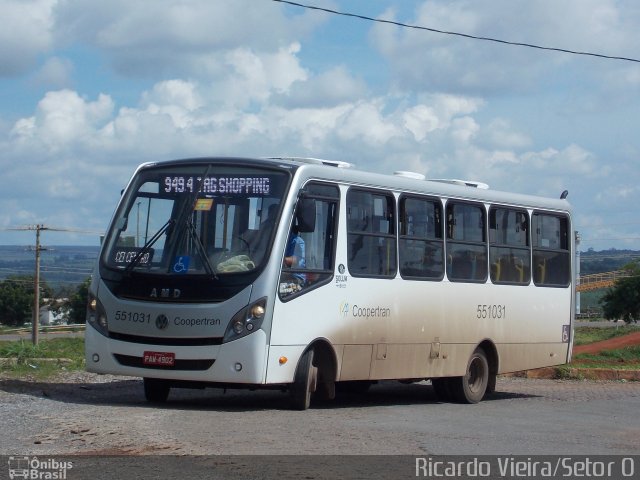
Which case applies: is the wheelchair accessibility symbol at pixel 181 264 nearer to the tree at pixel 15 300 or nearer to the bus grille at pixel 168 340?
the bus grille at pixel 168 340

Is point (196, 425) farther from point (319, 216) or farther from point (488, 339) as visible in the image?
point (488, 339)

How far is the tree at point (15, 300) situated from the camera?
10564 centimetres

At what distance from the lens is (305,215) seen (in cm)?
1285

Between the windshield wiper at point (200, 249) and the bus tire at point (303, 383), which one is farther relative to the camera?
the bus tire at point (303, 383)

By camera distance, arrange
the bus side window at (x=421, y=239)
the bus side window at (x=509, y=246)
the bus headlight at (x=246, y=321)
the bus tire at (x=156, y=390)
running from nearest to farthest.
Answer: the bus headlight at (x=246, y=321), the bus tire at (x=156, y=390), the bus side window at (x=421, y=239), the bus side window at (x=509, y=246)

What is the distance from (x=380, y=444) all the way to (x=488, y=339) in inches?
249

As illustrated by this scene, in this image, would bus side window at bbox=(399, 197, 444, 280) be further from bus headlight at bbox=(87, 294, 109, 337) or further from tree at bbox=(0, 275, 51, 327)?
tree at bbox=(0, 275, 51, 327)

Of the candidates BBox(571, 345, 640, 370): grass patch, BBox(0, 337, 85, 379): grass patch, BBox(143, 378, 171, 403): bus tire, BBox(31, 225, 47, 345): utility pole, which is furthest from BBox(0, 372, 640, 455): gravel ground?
BBox(31, 225, 47, 345): utility pole

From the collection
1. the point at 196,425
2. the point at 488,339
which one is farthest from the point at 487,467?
the point at 488,339

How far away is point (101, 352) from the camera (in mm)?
13000

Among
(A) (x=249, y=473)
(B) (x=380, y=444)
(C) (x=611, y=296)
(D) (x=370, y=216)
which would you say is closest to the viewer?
(A) (x=249, y=473)

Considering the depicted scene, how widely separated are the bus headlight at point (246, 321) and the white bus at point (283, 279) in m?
0.01

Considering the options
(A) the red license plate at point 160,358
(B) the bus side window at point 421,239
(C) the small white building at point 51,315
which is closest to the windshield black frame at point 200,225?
(A) the red license plate at point 160,358

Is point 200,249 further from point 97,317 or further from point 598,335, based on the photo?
point 598,335
